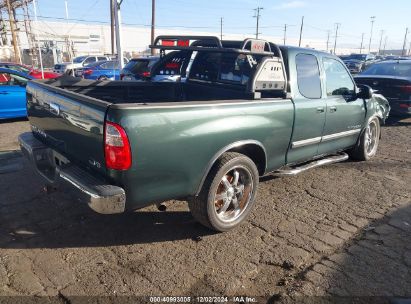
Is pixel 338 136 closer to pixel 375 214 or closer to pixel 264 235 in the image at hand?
pixel 375 214

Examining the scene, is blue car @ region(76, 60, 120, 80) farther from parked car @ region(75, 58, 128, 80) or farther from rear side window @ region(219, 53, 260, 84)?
rear side window @ region(219, 53, 260, 84)

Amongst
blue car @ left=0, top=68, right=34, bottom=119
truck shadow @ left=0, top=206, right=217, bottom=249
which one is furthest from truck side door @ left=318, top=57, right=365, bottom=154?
blue car @ left=0, top=68, right=34, bottom=119

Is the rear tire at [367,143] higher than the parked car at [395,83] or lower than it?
lower

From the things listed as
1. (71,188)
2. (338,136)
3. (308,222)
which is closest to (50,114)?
(71,188)

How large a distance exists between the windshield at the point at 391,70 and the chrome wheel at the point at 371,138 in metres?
4.18

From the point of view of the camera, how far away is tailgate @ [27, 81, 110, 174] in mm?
2746

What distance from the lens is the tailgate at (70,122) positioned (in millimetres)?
2746

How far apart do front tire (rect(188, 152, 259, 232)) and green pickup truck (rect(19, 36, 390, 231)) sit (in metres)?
0.01

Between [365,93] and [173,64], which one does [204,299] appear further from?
[365,93]

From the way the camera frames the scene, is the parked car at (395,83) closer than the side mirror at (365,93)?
No

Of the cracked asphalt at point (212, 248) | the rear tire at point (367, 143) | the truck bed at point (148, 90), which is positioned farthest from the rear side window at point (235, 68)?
the rear tire at point (367, 143)

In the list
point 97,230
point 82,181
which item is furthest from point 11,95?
point 82,181

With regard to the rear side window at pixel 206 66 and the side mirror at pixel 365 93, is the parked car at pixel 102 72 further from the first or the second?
the side mirror at pixel 365 93

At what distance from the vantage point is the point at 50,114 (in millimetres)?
3469
